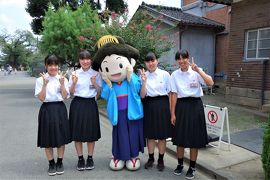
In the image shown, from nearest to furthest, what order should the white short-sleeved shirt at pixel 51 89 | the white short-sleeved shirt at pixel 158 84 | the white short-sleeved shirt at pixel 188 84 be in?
the white short-sleeved shirt at pixel 188 84 → the white short-sleeved shirt at pixel 51 89 → the white short-sleeved shirt at pixel 158 84

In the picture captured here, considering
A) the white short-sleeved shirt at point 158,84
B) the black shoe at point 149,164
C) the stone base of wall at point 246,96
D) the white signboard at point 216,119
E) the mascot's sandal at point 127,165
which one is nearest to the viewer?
the white short-sleeved shirt at point 158,84

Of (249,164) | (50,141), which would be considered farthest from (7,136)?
(249,164)

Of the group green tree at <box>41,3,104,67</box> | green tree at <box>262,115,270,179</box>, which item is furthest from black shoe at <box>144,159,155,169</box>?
green tree at <box>41,3,104,67</box>

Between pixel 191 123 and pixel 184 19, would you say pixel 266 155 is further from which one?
pixel 184 19

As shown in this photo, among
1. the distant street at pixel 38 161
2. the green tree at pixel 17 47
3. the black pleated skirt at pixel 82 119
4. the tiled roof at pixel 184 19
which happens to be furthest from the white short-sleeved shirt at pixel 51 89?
the green tree at pixel 17 47

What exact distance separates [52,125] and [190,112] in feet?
6.68

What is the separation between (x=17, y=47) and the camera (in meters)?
70.9

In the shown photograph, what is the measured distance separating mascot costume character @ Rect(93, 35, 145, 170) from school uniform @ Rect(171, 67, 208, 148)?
664mm

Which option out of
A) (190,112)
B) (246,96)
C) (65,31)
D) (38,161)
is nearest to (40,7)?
(65,31)

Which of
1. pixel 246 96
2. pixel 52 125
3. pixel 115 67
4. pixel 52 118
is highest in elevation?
pixel 115 67

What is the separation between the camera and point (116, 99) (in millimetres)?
4453

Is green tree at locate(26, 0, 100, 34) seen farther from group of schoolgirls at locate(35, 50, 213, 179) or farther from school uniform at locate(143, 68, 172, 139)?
school uniform at locate(143, 68, 172, 139)

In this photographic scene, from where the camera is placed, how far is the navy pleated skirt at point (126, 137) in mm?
4469

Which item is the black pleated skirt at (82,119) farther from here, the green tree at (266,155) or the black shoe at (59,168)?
the green tree at (266,155)
